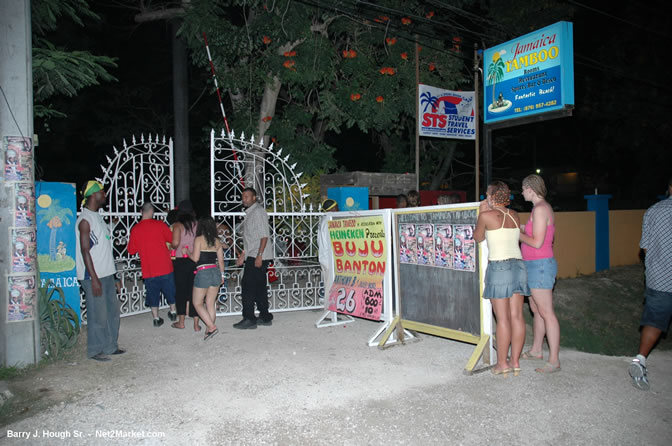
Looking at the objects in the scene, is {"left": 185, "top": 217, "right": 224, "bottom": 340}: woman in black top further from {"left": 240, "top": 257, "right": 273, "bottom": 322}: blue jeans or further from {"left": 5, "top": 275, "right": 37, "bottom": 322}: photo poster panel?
{"left": 5, "top": 275, "right": 37, "bottom": 322}: photo poster panel

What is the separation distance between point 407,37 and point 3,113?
8940 mm

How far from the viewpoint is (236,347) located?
621cm

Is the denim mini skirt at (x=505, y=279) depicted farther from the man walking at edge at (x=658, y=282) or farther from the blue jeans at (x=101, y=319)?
the blue jeans at (x=101, y=319)

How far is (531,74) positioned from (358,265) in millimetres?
4567

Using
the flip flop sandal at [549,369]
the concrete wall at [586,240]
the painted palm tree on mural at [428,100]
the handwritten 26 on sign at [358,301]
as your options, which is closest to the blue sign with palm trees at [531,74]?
the painted palm tree on mural at [428,100]

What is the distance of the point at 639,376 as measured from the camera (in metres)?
4.61

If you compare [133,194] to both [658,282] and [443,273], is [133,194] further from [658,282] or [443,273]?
[658,282]

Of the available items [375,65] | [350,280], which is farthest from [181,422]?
[375,65]

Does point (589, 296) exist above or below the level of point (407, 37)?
below

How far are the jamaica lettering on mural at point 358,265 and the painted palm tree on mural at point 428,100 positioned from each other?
15.6 ft

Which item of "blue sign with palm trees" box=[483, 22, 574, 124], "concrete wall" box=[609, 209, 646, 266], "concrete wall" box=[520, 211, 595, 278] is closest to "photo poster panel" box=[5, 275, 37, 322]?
"blue sign with palm trees" box=[483, 22, 574, 124]

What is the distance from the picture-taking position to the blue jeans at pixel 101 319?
573cm

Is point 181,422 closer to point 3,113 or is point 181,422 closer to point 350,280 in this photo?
point 350,280

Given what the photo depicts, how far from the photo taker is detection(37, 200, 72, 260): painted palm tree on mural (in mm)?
6305
